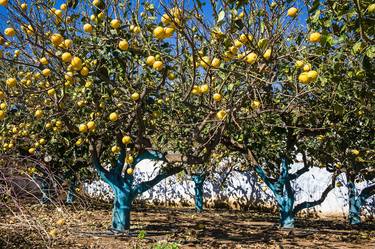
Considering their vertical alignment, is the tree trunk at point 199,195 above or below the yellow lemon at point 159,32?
below

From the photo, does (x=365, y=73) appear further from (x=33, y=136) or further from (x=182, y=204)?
(x=182, y=204)

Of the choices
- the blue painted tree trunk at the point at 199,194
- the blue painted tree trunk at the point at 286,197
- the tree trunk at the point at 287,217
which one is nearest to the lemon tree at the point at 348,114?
the blue painted tree trunk at the point at 286,197

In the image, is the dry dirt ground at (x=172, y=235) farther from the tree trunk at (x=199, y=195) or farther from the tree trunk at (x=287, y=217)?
the tree trunk at (x=199, y=195)

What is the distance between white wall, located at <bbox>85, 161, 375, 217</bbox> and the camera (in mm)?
12625

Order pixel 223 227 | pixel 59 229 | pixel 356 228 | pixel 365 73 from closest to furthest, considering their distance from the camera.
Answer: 1. pixel 365 73
2. pixel 59 229
3. pixel 223 227
4. pixel 356 228

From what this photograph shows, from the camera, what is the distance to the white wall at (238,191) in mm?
12625

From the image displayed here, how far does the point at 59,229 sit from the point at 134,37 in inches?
171

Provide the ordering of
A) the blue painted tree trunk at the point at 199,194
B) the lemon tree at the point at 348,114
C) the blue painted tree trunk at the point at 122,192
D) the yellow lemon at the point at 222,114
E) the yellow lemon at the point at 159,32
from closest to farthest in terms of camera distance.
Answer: the yellow lemon at the point at 159,32 → the lemon tree at the point at 348,114 → the yellow lemon at the point at 222,114 → the blue painted tree trunk at the point at 122,192 → the blue painted tree trunk at the point at 199,194

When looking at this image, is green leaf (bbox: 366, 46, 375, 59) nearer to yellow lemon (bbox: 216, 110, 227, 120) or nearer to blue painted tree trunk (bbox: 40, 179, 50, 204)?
yellow lemon (bbox: 216, 110, 227, 120)

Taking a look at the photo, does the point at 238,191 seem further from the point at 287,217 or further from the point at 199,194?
the point at 287,217

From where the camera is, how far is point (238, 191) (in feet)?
46.1

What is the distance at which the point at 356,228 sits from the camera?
9547 mm

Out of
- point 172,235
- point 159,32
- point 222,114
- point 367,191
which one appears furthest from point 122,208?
point 367,191

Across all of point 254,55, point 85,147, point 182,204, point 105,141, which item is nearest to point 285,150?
point 105,141
